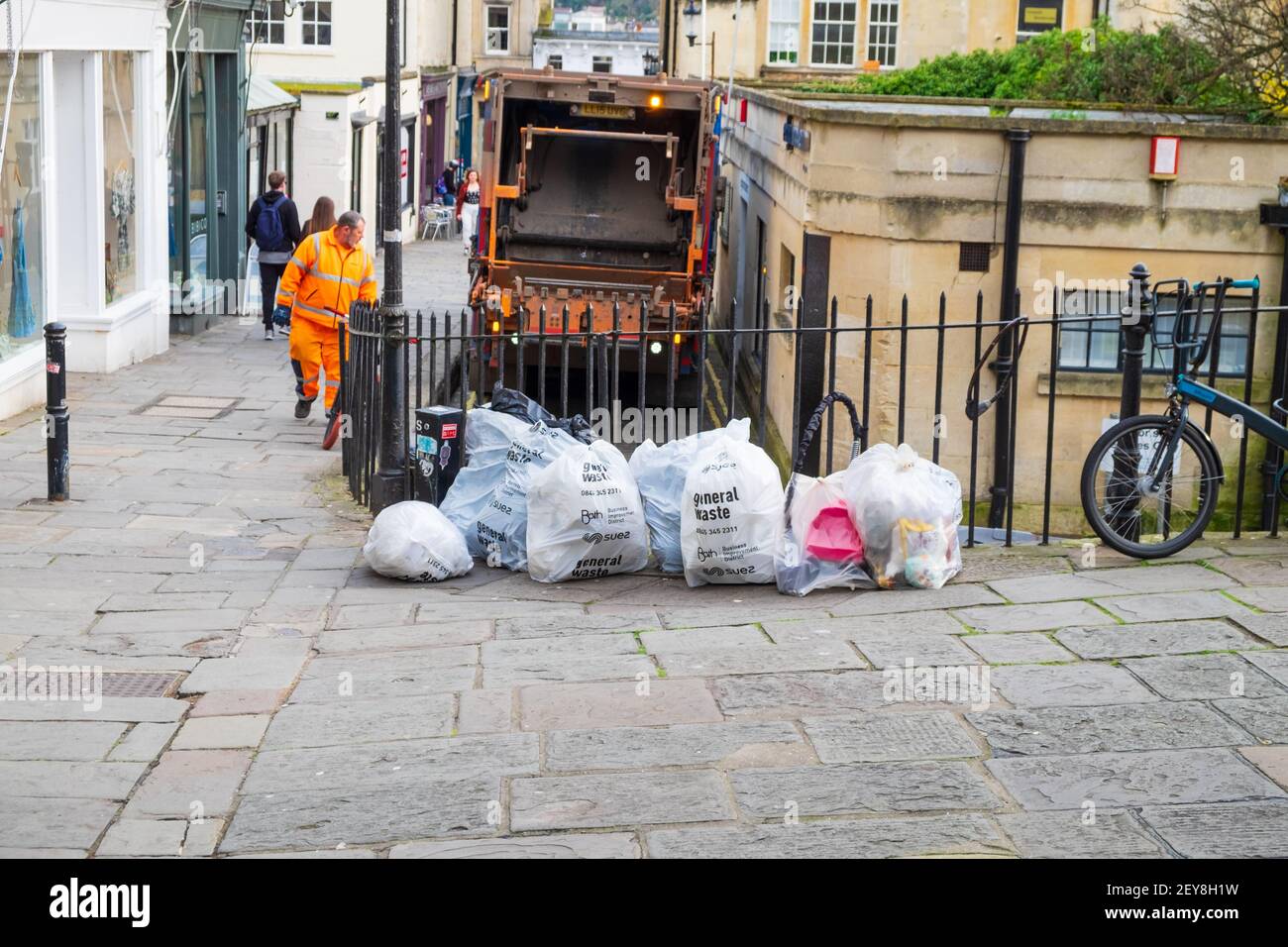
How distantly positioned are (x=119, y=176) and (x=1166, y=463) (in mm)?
11628

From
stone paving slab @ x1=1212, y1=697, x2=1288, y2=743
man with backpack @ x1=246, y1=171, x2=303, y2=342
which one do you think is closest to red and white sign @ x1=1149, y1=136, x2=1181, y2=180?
stone paving slab @ x1=1212, y1=697, x2=1288, y2=743

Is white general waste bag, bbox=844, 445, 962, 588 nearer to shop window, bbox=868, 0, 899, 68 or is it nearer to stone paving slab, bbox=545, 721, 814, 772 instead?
stone paving slab, bbox=545, 721, 814, 772

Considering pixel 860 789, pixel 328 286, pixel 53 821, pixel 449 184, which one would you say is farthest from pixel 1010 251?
pixel 449 184

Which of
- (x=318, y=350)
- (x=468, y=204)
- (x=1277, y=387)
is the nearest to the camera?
(x=1277, y=387)

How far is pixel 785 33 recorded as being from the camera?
32625 mm

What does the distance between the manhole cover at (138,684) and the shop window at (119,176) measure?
974 cm

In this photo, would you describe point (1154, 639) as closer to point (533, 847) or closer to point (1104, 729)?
point (1104, 729)

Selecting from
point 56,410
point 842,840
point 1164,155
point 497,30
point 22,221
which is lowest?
point 842,840

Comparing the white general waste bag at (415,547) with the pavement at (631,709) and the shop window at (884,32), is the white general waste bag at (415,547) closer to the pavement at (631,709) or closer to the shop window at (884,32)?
the pavement at (631,709)

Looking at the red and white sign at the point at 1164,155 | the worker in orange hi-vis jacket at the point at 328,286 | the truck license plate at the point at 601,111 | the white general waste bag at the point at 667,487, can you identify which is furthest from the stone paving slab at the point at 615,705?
the truck license plate at the point at 601,111

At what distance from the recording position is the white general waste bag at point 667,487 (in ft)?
25.9

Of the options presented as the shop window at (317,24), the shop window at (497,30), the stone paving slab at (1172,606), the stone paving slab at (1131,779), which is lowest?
the stone paving slab at (1131,779)

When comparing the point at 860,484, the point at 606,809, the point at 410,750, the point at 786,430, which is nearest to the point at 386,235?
the point at 860,484

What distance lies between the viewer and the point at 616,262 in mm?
16500
